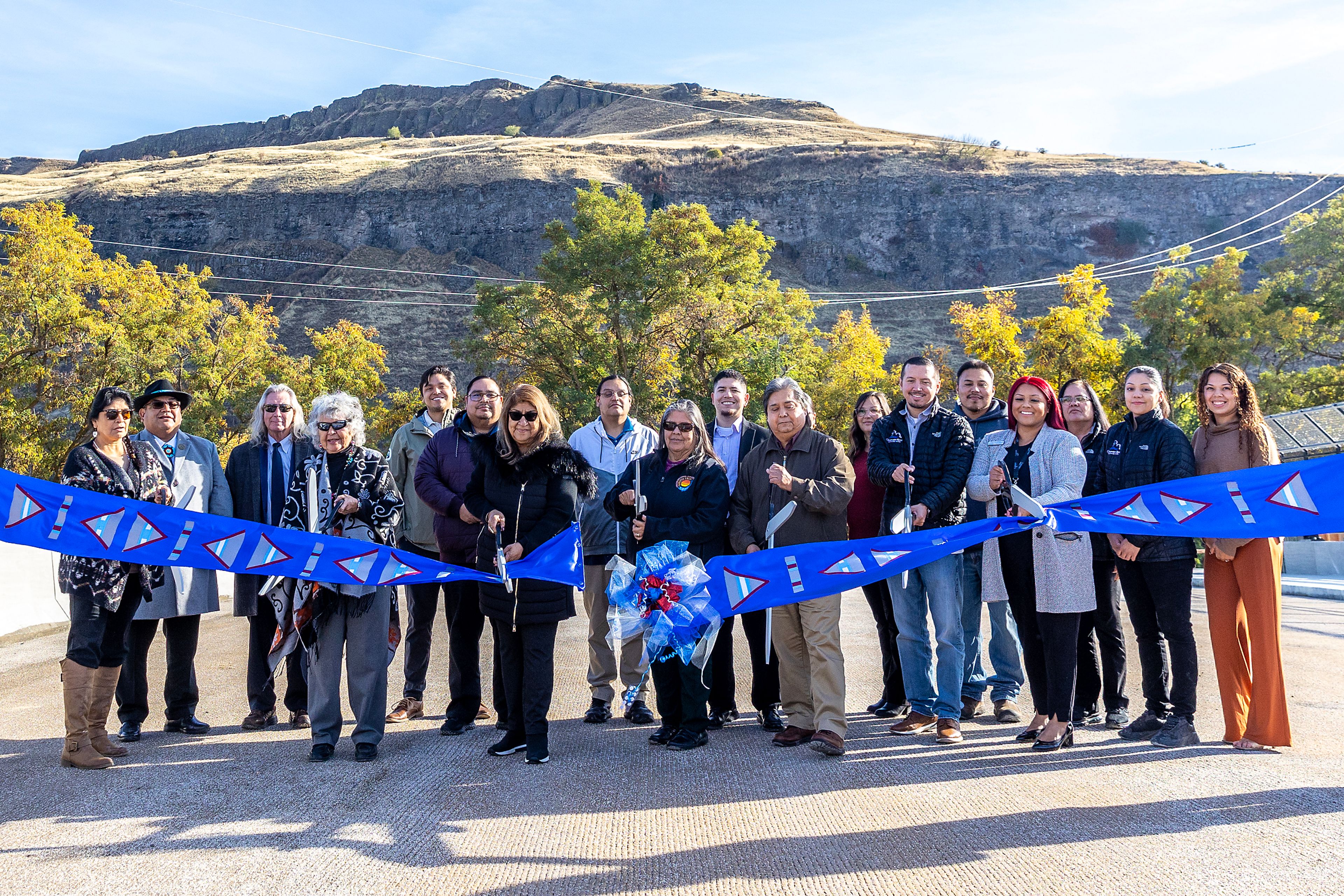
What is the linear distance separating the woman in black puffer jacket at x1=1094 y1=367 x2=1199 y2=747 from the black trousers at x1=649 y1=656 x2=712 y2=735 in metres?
2.39

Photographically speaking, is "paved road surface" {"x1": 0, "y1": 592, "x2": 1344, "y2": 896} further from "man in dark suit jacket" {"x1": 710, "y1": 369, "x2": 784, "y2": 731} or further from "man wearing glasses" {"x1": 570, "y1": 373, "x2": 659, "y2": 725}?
"man wearing glasses" {"x1": 570, "y1": 373, "x2": 659, "y2": 725}

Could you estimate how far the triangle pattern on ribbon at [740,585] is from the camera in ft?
18.2

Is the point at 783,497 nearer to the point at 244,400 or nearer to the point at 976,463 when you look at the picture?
the point at 976,463

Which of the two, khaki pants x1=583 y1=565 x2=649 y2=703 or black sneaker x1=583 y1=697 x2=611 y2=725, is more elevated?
khaki pants x1=583 y1=565 x2=649 y2=703

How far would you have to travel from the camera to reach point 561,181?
286 ft

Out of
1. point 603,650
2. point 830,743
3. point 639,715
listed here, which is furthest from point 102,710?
point 830,743

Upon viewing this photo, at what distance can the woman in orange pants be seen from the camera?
5.18 meters

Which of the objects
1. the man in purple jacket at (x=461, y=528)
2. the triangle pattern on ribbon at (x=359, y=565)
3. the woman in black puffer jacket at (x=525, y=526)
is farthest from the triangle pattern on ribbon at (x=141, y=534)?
the woman in black puffer jacket at (x=525, y=526)

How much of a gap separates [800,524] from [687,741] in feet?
4.50

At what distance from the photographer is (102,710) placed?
5285 millimetres

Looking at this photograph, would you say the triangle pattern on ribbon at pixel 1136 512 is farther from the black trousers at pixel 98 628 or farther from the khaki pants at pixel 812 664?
the black trousers at pixel 98 628

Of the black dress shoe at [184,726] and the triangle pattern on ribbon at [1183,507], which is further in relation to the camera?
the black dress shoe at [184,726]

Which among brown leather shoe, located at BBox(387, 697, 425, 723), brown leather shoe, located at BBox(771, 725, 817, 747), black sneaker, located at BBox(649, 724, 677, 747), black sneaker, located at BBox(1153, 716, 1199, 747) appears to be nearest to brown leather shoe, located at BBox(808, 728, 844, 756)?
brown leather shoe, located at BBox(771, 725, 817, 747)

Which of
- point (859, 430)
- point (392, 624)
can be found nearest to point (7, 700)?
point (392, 624)
